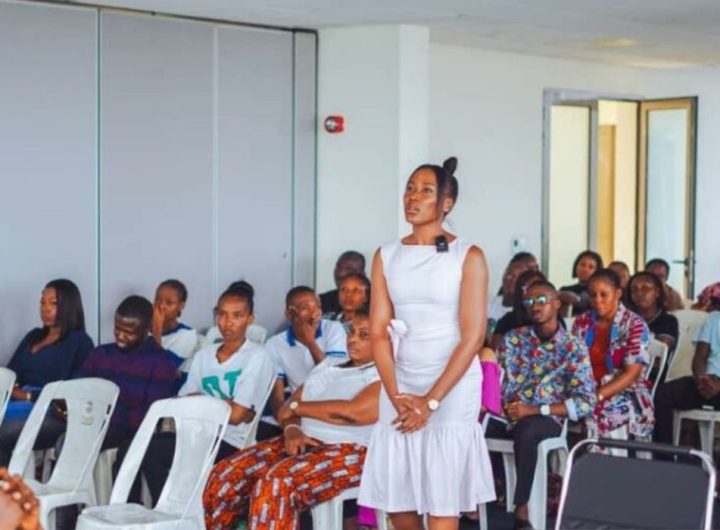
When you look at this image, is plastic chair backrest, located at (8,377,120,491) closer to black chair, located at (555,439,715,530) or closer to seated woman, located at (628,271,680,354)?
black chair, located at (555,439,715,530)

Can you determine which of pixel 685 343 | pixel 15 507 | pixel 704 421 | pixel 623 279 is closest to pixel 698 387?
pixel 704 421

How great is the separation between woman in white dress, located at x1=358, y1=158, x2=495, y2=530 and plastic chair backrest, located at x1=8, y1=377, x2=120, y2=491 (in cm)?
168

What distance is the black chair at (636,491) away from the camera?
436 centimetres

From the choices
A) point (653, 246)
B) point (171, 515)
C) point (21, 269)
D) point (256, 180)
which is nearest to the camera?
point (171, 515)

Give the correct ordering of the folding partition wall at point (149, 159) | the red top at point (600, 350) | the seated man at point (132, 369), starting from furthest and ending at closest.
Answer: the folding partition wall at point (149, 159) < the red top at point (600, 350) < the seated man at point (132, 369)

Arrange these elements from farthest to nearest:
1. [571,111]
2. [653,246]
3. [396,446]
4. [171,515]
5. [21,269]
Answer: [653,246] → [571,111] → [21,269] → [171,515] → [396,446]

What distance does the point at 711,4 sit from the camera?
29.0 ft

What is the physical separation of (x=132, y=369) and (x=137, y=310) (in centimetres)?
29

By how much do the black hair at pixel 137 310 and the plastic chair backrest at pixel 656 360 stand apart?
2.82m

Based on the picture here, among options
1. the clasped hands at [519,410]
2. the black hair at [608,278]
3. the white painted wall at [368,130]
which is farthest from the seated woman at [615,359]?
the white painted wall at [368,130]

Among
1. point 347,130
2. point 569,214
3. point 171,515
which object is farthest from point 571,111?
point 171,515

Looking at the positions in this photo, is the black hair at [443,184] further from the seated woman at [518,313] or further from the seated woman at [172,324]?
the seated woman at [172,324]

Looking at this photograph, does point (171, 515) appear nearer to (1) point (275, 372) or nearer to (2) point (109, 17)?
(1) point (275, 372)

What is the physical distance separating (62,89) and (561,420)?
3.61 metres
